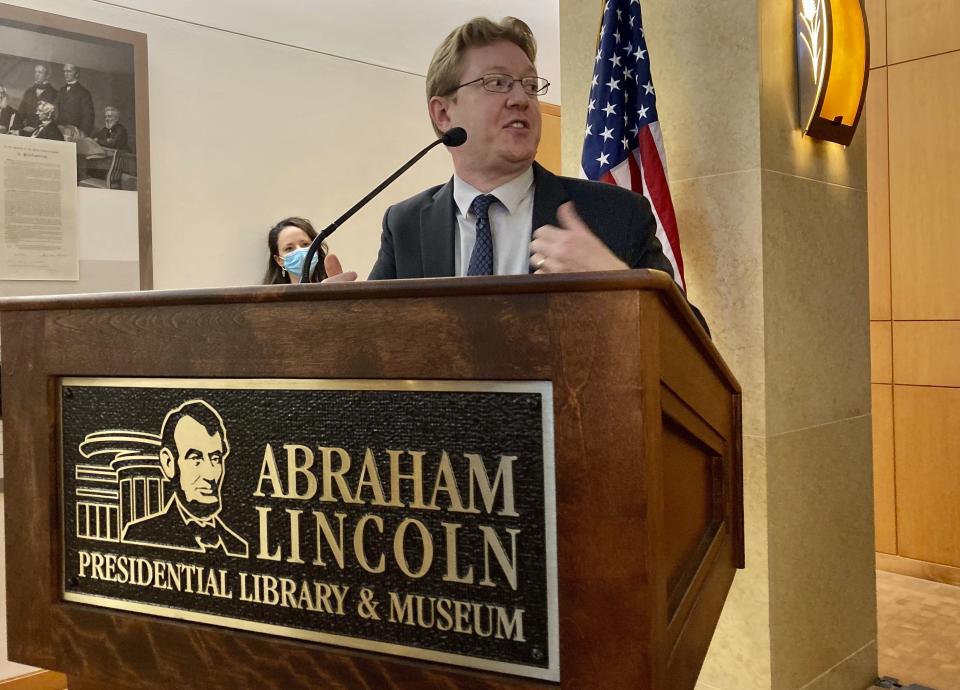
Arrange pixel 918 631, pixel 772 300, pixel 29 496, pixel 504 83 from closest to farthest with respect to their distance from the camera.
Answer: pixel 29 496 → pixel 504 83 → pixel 772 300 → pixel 918 631

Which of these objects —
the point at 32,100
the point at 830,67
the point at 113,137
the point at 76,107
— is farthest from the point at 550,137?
the point at 830,67

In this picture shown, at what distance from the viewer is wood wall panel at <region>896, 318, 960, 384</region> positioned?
4312 millimetres

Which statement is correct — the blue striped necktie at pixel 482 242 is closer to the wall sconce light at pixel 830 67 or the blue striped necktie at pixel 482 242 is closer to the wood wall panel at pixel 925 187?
the wall sconce light at pixel 830 67

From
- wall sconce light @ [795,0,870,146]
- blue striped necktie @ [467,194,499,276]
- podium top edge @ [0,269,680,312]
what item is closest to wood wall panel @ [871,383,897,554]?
wall sconce light @ [795,0,870,146]

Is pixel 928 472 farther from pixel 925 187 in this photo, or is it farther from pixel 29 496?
pixel 29 496

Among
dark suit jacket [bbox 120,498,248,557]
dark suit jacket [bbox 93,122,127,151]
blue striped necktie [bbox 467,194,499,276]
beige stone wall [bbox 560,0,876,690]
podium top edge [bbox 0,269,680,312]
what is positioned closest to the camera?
podium top edge [bbox 0,269,680,312]

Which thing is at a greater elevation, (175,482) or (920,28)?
(920,28)

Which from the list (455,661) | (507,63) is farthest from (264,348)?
(507,63)

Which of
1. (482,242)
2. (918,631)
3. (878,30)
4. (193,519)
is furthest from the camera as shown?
(878,30)

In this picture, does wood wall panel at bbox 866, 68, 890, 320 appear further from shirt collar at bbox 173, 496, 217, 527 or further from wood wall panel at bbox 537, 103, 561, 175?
shirt collar at bbox 173, 496, 217, 527

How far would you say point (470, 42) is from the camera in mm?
1913

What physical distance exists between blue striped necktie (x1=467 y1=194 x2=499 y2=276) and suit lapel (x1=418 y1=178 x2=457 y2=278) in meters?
0.07

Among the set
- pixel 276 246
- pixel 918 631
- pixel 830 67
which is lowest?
pixel 918 631

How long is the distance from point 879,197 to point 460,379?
4.25 m
